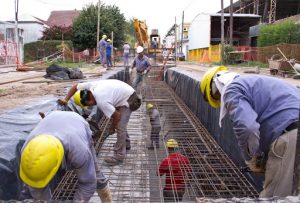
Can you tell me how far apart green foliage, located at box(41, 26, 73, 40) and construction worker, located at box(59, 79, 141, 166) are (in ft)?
95.6

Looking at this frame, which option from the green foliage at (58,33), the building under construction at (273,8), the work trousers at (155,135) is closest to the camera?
the work trousers at (155,135)

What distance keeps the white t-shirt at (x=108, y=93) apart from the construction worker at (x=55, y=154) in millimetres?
1500

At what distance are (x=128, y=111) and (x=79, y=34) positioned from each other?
27028mm

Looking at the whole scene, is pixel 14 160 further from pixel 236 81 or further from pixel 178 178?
pixel 178 178

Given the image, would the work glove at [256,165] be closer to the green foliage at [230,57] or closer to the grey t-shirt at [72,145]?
the grey t-shirt at [72,145]

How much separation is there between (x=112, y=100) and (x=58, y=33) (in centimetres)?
3063

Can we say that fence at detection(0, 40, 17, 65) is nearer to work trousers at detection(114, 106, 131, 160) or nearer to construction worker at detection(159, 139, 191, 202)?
work trousers at detection(114, 106, 131, 160)

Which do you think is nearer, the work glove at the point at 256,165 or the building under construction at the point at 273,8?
the work glove at the point at 256,165

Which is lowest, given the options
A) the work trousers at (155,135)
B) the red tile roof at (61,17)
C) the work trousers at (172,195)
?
the work trousers at (172,195)

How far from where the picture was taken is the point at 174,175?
186 inches

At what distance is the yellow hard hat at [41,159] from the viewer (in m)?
2.18

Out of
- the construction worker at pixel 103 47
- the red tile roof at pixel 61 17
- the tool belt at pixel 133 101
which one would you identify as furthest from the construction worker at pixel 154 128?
the red tile roof at pixel 61 17

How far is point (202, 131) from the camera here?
6.75m

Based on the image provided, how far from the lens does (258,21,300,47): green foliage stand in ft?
67.5
